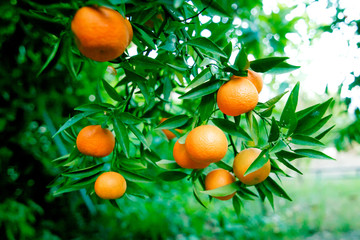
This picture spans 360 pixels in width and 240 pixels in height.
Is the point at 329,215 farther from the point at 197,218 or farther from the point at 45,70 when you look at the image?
the point at 45,70

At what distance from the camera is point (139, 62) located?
511 millimetres

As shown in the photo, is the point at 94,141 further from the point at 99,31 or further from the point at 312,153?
the point at 312,153

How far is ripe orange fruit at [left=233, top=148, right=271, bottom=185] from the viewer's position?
1.70 feet

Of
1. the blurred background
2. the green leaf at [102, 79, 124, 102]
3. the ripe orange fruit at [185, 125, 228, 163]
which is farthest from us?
the blurred background

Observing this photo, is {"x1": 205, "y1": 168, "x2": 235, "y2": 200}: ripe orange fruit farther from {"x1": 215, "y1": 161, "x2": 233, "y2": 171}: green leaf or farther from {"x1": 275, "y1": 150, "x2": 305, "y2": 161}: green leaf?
{"x1": 275, "y1": 150, "x2": 305, "y2": 161}: green leaf

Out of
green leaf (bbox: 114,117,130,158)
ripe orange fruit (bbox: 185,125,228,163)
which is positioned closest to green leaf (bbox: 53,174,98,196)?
green leaf (bbox: 114,117,130,158)

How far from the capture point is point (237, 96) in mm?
468

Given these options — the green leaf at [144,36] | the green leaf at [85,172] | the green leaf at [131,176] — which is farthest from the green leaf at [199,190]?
the green leaf at [144,36]

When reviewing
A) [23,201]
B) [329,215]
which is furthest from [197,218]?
[329,215]

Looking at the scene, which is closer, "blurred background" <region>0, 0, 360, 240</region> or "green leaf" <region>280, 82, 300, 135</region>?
"green leaf" <region>280, 82, 300, 135</region>

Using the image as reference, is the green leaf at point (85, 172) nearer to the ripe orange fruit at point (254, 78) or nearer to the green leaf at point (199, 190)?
the green leaf at point (199, 190)

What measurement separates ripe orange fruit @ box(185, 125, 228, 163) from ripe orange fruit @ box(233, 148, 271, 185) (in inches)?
2.0

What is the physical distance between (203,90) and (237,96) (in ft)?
0.22

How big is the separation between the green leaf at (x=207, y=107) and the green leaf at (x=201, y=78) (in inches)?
1.5
